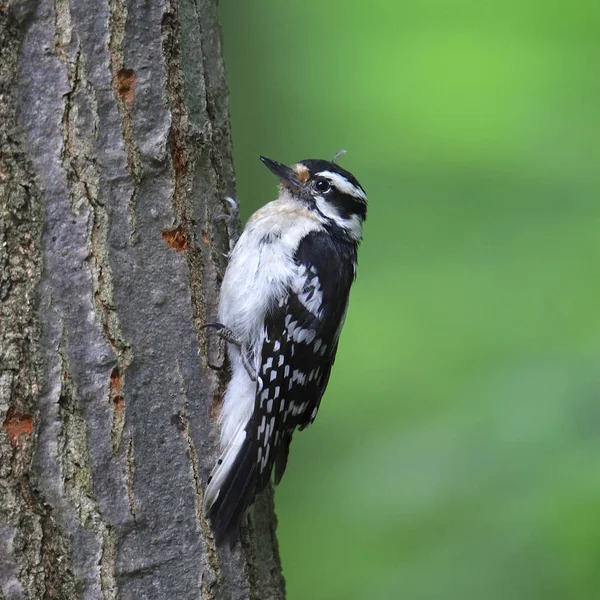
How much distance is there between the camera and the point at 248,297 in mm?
2500

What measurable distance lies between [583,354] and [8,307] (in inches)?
79.2

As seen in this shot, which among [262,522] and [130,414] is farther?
[262,522]

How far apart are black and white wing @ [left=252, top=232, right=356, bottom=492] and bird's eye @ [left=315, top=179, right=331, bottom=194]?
375mm

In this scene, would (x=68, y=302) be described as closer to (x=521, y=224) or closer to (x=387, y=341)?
(x=387, y=341)

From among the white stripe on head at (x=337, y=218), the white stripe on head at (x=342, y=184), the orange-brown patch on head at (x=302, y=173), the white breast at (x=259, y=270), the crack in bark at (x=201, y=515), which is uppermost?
the orange-brown patch on head at (x=302, y=173)

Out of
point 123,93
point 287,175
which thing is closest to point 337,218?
point 287,175

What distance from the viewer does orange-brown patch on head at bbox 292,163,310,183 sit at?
10.1 ft

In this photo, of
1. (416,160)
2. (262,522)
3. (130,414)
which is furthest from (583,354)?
(130,414)

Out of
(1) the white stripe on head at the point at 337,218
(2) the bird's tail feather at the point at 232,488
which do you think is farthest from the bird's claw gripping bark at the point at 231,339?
(1) the white stripe on head at the point at 337,218

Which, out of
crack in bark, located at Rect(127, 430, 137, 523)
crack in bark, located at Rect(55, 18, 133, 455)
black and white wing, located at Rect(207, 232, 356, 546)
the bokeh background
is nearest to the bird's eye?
black and white wing, located at Rect(207, 232, 356, 546)

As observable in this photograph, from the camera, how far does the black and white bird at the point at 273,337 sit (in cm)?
216

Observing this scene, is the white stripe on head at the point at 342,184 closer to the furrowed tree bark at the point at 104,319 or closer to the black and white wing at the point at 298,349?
the black and white wing at the point at 298,349

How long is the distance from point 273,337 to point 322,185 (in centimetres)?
78

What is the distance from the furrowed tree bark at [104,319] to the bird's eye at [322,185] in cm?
94
